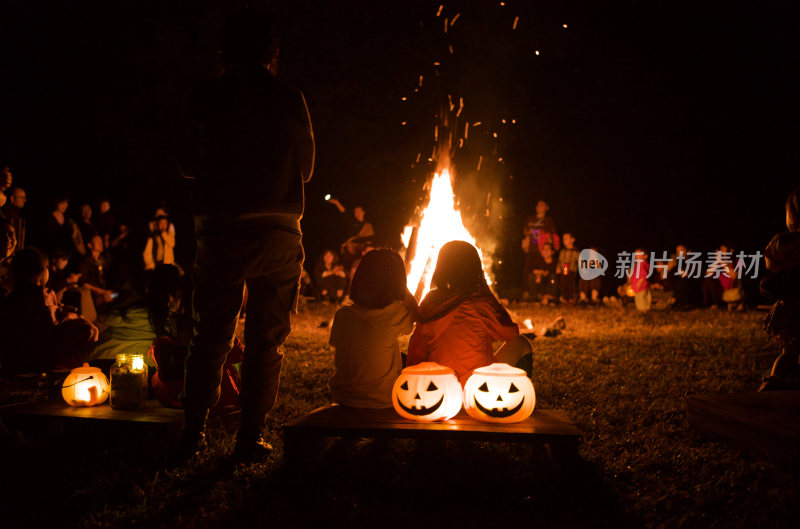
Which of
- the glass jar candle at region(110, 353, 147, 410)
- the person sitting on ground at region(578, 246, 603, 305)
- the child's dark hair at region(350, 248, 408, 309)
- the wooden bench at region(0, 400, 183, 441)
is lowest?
the wooden bench at region(0, 400, 183, 441)

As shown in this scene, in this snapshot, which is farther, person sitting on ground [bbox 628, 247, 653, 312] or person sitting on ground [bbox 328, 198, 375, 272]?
person sitting on ground [bbox 328, 198, 375, 272]

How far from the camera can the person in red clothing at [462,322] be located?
464cm

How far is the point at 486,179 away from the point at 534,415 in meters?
16.5

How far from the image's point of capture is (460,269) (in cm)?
471

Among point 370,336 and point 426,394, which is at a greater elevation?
point 370,336

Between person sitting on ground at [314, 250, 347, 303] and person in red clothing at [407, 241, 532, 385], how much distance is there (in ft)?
33.7

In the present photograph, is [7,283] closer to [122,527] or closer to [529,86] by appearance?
[122,527]

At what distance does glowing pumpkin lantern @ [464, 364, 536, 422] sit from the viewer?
13.3 feet

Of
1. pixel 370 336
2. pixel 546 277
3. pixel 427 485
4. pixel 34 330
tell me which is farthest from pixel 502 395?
pixel 546 277

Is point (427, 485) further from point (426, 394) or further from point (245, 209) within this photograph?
point (245, 209)

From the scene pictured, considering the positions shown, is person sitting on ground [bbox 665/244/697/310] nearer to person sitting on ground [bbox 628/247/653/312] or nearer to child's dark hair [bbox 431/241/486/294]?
person sitting on ground [bbox 628/247/653/312]

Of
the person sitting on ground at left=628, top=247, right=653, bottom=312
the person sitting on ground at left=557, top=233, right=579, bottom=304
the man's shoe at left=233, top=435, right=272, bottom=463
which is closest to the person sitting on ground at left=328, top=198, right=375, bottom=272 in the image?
the person sitting on ground at left=557, top=233, right=579, bottom=304

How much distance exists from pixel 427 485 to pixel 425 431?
30 cm

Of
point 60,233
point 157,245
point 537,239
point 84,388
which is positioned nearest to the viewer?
point 84,388
